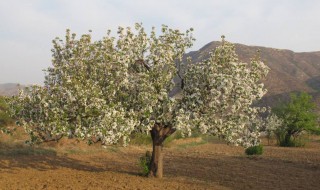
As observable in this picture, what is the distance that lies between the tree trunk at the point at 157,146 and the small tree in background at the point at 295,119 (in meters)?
34.0

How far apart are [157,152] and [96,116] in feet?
20.2

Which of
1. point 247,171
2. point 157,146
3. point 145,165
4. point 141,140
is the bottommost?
point 247,171

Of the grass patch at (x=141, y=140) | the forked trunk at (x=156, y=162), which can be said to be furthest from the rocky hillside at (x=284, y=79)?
the forked trunk at (x=156, y=162)

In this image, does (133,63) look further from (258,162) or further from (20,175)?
(258,162)

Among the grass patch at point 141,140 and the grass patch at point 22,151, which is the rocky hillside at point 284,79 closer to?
the grass patch at point 141,140

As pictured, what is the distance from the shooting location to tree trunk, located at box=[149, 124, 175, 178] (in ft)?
71.4

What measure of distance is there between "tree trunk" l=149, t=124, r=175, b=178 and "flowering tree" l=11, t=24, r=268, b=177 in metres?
1.18

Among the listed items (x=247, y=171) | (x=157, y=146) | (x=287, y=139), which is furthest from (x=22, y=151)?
(x=287, y=139)

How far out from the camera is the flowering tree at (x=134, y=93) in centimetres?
1745

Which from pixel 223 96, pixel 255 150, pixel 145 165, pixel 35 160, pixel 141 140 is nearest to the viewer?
pixel 223 96

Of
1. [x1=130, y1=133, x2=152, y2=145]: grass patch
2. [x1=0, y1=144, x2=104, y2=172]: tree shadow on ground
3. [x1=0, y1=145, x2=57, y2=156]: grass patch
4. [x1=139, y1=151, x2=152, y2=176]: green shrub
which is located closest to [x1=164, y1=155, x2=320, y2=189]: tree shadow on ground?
[x1=139, y1=151, x2=152, y2=176]: green shrub

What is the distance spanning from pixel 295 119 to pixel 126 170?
111 ft

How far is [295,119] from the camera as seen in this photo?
169ft

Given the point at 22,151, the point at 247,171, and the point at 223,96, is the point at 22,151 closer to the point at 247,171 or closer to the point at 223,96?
the point at 247,171
